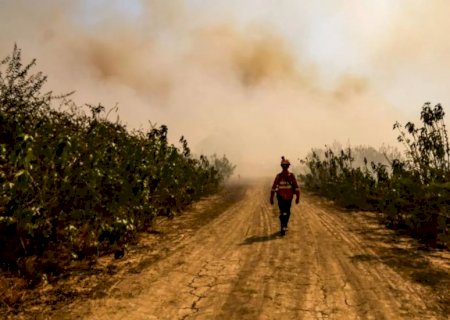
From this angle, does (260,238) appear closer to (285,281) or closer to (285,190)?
(285,190)

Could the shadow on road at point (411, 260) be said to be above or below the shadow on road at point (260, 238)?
below

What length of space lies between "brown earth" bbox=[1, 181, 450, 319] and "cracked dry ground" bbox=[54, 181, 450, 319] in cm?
1

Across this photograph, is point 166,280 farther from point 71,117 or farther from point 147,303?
point 71,117

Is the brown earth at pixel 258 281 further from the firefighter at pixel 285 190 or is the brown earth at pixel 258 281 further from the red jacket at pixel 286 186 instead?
the red jacket at pixel 286 186

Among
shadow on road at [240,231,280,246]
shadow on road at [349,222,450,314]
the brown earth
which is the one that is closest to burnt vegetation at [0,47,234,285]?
the brown earth

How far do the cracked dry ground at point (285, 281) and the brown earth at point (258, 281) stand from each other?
0.6 inches

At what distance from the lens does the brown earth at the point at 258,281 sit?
4840 millimetres

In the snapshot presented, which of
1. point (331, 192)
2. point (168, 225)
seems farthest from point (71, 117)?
point (331, 192)

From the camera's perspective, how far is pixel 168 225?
11.6 meters

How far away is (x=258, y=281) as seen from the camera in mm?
5934

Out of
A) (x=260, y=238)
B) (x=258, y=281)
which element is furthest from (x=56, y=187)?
(x=260, y=238)

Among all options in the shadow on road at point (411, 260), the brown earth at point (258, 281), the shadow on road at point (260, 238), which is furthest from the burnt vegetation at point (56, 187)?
the shadow on road at point (411, 260)

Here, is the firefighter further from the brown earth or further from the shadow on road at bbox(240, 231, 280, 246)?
the brown earth

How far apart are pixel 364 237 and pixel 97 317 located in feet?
23.2
